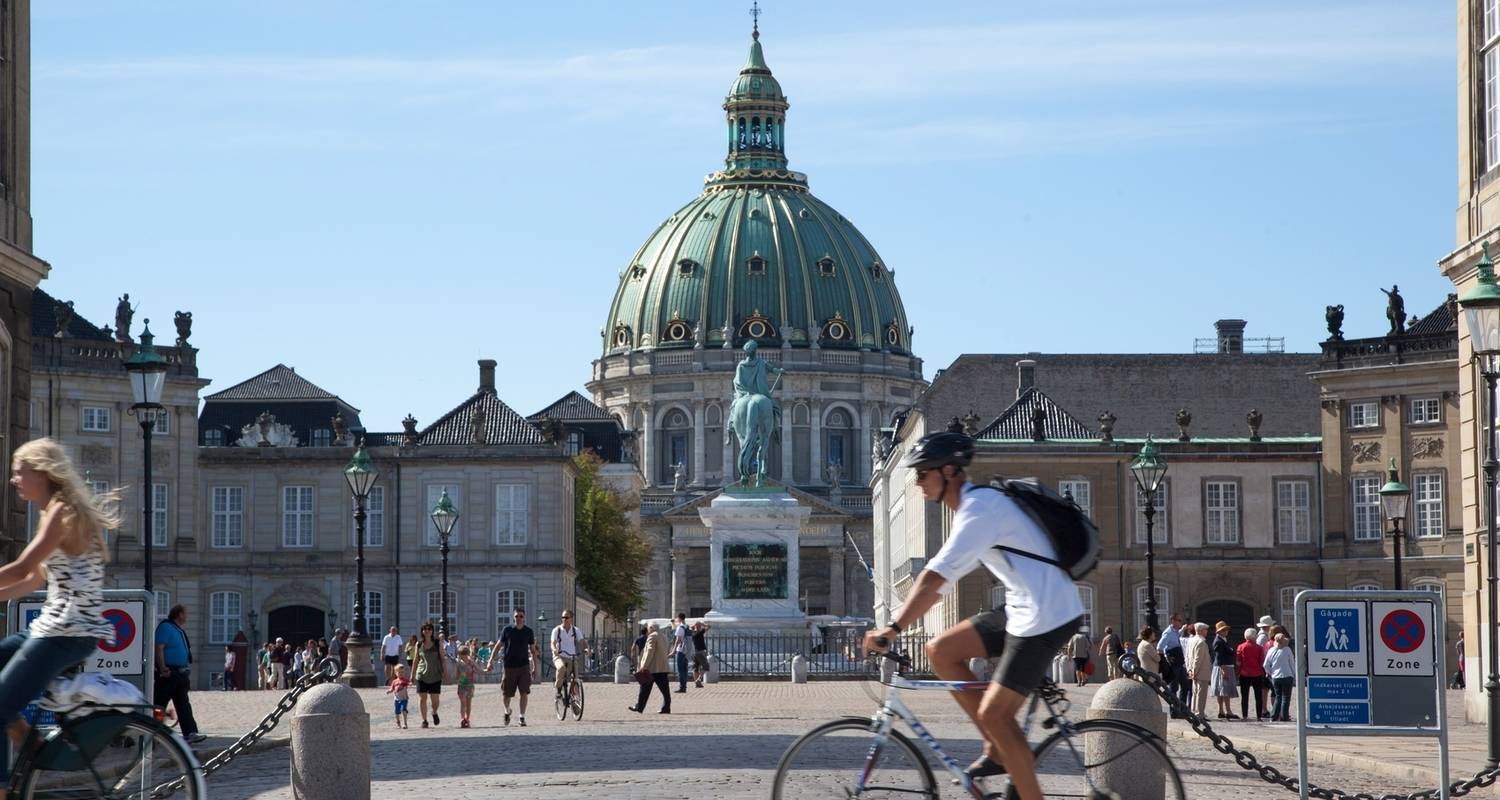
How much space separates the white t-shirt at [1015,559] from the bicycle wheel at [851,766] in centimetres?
71

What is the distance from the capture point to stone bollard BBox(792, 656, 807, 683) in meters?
56.1

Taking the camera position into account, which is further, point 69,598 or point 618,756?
point 618,756

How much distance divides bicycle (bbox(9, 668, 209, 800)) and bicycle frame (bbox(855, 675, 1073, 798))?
120 inches

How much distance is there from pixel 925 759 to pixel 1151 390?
3393 inches

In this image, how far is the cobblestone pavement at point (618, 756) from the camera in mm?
18797

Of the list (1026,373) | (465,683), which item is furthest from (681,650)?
(1026,373)

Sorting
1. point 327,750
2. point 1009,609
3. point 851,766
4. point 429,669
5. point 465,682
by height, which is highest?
point 1009,609

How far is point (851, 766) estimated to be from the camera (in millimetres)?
11492

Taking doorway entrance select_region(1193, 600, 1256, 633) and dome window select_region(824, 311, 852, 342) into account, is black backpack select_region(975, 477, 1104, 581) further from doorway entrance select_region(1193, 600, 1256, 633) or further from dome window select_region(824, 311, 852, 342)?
dome window select_region(824, 311, 852, 342)

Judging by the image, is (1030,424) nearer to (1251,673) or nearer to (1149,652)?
(1149,652)

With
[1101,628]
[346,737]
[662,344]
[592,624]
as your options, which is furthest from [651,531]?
[346,737]

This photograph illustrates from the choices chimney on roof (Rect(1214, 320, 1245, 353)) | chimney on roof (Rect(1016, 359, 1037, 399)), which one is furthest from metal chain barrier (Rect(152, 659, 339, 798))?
chimney on roof (Rect(1214, 320, 1245, 353))

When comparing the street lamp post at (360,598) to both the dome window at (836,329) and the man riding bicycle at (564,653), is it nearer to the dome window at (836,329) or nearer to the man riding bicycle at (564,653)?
the man riding bicycle at (564,653)

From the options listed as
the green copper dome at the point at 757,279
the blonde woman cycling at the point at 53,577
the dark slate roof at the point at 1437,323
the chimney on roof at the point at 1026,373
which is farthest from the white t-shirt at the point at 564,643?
the green copper dome at the point at 757,279
